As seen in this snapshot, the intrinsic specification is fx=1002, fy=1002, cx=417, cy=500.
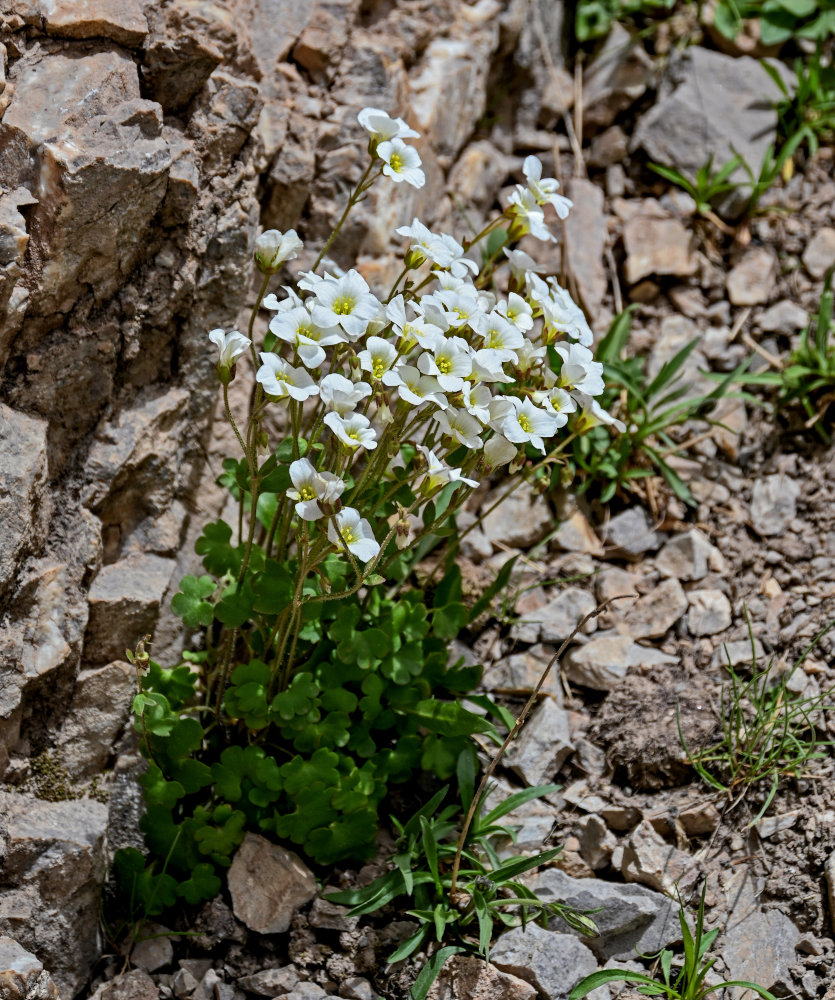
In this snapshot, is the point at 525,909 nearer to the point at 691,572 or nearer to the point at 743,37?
the point at 691,572

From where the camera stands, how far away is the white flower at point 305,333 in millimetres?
2096

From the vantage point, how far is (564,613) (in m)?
3.14

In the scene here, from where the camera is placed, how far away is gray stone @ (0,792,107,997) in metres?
2.33

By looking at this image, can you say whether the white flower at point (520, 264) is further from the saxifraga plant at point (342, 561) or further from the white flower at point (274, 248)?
the white flower at point (274, 248)

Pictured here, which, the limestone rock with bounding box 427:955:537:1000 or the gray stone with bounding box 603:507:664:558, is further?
the gray stone with bounding box 603:507:664:558

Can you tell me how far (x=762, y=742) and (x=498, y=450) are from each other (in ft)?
3.80

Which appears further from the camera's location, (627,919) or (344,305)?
(627,919)

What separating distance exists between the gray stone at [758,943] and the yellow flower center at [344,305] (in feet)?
5.59

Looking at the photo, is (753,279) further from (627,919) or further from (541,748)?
(627,919)

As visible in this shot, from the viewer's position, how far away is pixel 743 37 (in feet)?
13.7

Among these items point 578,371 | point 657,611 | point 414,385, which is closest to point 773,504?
point 657,611

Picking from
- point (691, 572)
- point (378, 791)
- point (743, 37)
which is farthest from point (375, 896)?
point (743, 37)

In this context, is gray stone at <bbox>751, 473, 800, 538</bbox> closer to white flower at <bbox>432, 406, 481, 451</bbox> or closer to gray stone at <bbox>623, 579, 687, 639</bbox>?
gray stone at <bbox>623, 579, 687, 639</bbox>

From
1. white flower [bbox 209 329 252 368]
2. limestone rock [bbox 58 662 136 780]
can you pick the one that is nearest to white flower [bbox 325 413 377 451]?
white flower [bbox 209 329 252 368]
